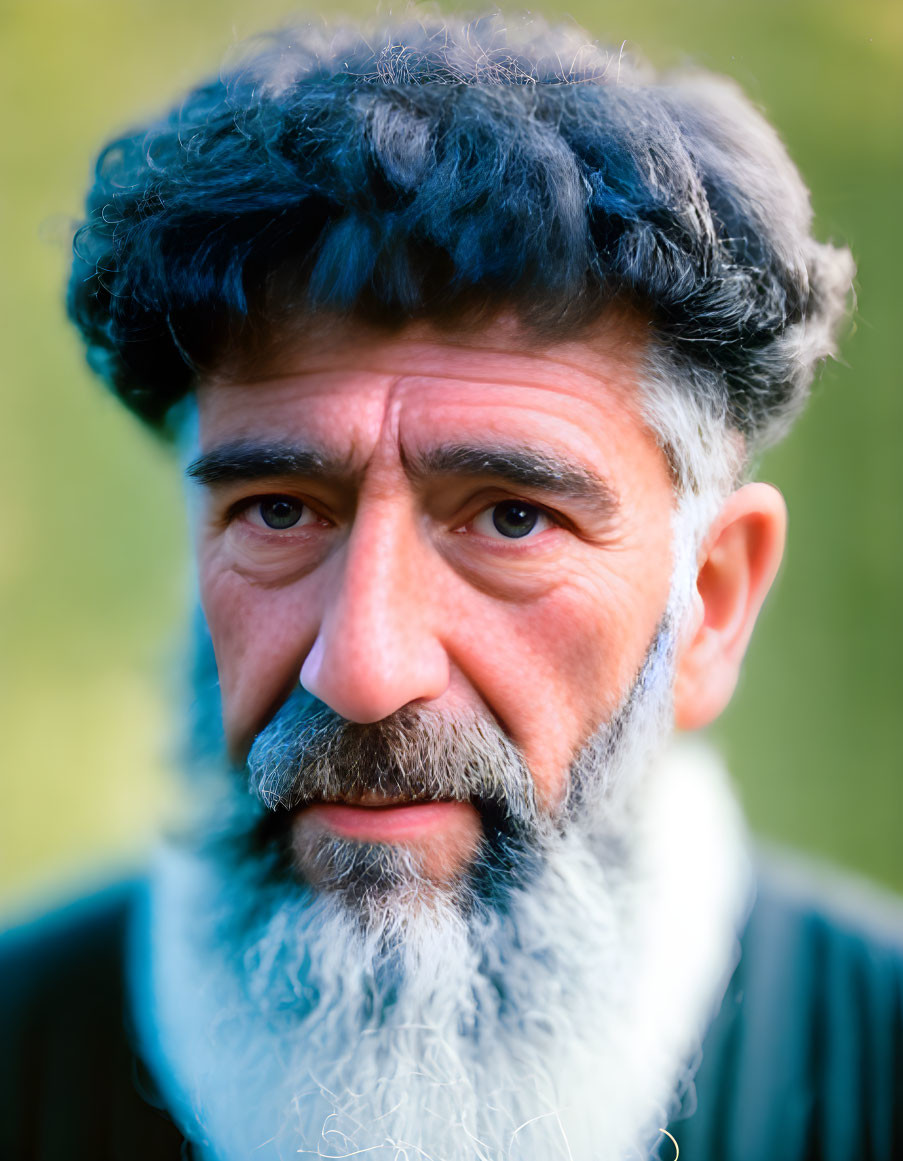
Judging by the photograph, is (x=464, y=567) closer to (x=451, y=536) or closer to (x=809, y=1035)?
(x=451, y=536)

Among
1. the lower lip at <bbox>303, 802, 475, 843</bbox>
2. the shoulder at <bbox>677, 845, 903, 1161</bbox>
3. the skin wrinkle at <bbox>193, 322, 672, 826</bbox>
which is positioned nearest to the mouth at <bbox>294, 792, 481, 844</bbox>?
the lower lip at <bbox>303, 802, 475, 843</bbox>

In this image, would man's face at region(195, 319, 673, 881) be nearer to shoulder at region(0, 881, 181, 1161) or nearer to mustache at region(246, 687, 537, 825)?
mustache at region(246, 687, 537, 825)

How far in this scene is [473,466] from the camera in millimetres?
942

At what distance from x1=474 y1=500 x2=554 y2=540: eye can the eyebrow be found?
0.03m

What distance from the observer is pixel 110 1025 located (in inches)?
47.8

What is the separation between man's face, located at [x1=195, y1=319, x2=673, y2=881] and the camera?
939 mm

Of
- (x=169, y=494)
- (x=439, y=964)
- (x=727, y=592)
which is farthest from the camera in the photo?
(x=169, y=494)

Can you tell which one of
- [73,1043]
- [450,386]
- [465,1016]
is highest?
[450,386]

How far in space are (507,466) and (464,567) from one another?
118mm

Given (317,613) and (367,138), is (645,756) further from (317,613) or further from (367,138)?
(367,138)

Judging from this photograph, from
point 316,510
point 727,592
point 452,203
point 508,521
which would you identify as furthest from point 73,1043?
point 452,203

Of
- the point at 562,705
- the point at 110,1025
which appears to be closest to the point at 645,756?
the point at 562,705

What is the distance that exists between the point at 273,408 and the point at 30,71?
630mm

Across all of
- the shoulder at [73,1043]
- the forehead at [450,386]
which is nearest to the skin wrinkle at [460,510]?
the forehead at [450,386]
